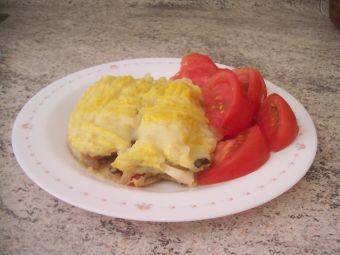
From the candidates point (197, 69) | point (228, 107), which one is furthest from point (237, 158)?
point (197, 69)

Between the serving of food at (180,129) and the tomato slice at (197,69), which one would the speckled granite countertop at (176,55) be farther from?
the tomato slice at (197,69)

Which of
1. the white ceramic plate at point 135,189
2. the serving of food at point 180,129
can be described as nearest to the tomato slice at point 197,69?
the serving of food at point 180,129

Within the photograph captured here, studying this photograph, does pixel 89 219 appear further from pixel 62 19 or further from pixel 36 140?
pixel 62 19

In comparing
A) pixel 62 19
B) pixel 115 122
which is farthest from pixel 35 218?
pixel 62 19

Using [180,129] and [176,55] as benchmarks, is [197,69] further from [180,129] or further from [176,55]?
[176,55]

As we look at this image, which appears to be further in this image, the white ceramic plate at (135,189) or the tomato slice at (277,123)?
the tomato slice at (277,123)

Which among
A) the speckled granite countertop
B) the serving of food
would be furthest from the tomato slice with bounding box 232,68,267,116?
the speckled granite countertop
